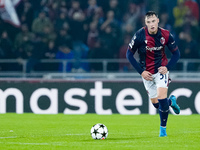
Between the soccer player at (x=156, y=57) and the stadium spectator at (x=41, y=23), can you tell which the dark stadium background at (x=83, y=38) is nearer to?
the stadium spectator at (x=41, y=23)

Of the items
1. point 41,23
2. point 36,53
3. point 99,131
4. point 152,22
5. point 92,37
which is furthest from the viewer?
point 41,23

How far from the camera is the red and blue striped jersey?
8.64m

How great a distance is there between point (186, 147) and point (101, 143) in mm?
1234

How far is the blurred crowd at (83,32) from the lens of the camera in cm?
1644

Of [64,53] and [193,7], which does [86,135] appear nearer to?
[64,53]

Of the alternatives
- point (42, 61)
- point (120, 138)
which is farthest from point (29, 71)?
point (120, 138)

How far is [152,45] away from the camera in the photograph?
342 inches

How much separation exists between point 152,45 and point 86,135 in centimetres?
185

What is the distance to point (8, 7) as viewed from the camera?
58.0 ft

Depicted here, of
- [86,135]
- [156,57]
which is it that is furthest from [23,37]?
[156,57]

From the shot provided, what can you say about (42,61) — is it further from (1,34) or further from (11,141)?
(11,141)

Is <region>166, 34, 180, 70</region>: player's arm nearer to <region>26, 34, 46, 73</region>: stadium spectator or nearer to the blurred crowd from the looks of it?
the blurred crowd

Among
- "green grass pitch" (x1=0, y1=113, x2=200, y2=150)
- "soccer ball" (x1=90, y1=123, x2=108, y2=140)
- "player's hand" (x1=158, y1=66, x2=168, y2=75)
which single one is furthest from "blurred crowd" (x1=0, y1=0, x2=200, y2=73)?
"soccer ball" (x1=90, y1=123, x2=108, y2=140)

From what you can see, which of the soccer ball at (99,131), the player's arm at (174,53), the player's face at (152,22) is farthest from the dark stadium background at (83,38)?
the soccer ball at (99,131)
